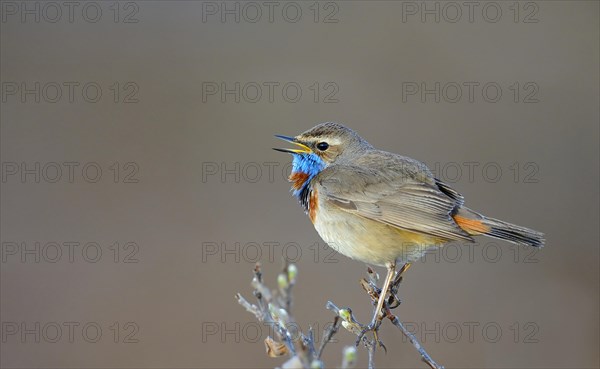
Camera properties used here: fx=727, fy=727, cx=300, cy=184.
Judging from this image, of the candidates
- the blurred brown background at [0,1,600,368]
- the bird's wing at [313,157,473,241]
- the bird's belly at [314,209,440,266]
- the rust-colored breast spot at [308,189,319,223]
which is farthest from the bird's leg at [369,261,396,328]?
the blurred brown background at [0,1,600,368]

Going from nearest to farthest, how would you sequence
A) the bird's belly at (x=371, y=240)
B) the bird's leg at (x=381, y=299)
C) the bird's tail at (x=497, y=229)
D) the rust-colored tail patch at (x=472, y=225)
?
the bird's leg at (x=381, y=299) → the bird's tail at (x=497, y=229) → the rust-colored tail patch at (x=472, y=225) → the bird's belly at (x=371, y=240)

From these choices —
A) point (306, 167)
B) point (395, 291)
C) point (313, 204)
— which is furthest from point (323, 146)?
point (395, 291)

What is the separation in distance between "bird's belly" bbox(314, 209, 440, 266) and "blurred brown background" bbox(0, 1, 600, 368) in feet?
7.55

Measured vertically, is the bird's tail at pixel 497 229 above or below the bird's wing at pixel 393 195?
below

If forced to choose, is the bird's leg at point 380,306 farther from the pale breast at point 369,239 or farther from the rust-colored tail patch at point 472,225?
the rust-colored tail patch at point 472,225

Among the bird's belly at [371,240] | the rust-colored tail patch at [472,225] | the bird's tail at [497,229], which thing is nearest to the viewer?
the bird's tail at [497,229]

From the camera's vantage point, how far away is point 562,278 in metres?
8.25

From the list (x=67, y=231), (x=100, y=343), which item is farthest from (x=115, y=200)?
(x=100, y=343)

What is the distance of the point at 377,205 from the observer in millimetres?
4730

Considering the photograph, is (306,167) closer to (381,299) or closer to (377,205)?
(377,205)

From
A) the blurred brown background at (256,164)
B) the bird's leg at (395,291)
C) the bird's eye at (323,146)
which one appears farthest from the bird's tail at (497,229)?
the blurred brown background at (256,164)

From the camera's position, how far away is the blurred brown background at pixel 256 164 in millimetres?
7305

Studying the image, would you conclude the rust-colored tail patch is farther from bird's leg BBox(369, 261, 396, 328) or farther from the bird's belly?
bird's leg BBox(369, 261, 396, 328)

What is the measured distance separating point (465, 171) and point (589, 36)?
391 cm
